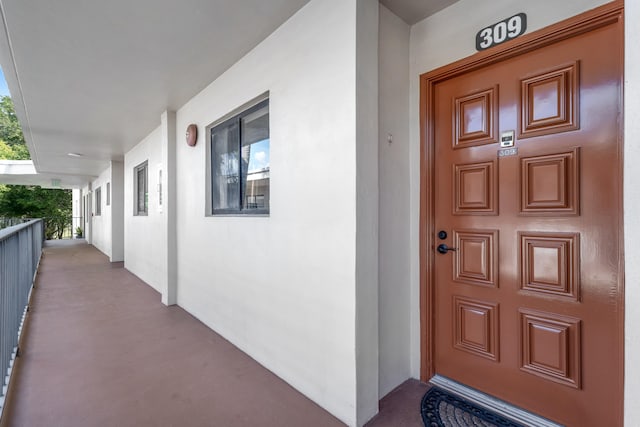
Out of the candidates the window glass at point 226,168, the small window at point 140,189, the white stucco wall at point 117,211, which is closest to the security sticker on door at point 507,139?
the window glass at point 226,168

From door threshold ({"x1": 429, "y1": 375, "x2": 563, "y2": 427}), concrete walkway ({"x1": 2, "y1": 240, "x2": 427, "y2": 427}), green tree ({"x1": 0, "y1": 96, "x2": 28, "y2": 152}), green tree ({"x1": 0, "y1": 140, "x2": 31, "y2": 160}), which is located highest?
green tree ({"x1": 0, "y1": 96, "x2": 28, "y2": 152})

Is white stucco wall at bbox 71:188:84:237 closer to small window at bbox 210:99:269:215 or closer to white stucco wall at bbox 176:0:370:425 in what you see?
small window at bbox 210:99:269:215

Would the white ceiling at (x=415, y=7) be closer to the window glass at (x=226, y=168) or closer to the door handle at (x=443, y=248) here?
the door handle at (x=443, y=248)

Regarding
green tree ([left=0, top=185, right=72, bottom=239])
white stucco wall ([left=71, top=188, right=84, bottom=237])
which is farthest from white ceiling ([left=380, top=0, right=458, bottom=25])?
green tree ([left=0, top=185, right=72, bottom=239])

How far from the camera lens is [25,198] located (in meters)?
17.0

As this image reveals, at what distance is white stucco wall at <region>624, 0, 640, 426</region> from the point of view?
107cm

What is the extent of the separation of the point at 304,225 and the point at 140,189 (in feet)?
18.7

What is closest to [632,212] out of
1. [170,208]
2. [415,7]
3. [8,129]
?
[415,7]

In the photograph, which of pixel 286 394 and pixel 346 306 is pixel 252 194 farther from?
pixel 286 394

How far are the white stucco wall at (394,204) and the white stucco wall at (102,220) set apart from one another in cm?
924

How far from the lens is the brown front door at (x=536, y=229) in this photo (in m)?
1.55

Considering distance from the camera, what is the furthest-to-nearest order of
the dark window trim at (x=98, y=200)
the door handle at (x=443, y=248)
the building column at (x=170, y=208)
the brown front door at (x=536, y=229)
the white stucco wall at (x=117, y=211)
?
the dark window trim at (x=98, y=200), the white stucco wall at (x=117, y=211), the building column at (x=170, y=208), the door handle at (x=443, y=248), the brown front door at (x=536, y=229)

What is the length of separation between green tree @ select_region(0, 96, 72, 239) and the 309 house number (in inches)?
797

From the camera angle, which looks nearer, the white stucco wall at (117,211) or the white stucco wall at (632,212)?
the white stucco wall at (632,212)
